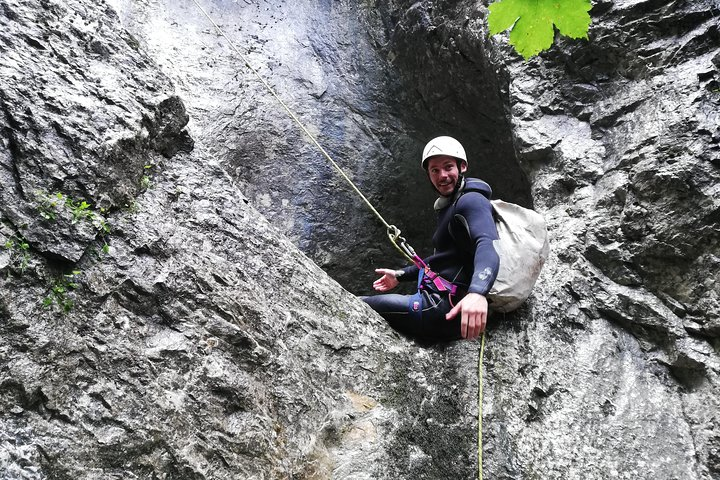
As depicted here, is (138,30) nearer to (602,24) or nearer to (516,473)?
(602,24)

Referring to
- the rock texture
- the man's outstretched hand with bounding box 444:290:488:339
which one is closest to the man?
the rock texture

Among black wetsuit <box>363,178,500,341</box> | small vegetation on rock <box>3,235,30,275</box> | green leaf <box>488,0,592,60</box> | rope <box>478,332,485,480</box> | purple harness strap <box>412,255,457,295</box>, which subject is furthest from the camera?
purple harness strap <box>412,255,457,295</box>

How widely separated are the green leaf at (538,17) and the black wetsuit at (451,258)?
1545mm

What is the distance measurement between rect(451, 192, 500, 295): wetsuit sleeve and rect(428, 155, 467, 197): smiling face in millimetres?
197

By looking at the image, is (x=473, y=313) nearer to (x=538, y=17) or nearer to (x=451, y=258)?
(x=451, y=258)

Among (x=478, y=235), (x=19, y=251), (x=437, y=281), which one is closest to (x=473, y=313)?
(x=478, y=235)

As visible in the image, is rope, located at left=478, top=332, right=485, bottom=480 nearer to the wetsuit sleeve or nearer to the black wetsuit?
the black wetsuit

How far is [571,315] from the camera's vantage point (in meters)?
3.54

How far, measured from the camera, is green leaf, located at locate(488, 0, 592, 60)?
73.2 inches

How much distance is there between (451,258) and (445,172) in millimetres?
594

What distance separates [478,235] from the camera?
3309mm

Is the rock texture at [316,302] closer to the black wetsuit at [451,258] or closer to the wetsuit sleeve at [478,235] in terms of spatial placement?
the black wetsuit at [451,258]

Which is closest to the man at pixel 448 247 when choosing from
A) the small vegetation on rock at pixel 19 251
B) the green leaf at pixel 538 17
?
the green leaf at pixel 538 17

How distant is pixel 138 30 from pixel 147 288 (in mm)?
4953
